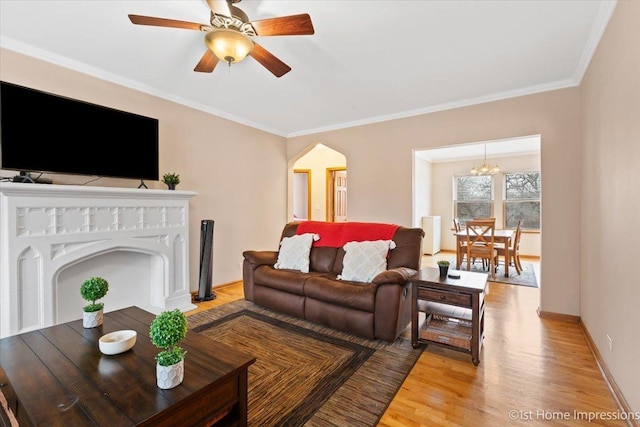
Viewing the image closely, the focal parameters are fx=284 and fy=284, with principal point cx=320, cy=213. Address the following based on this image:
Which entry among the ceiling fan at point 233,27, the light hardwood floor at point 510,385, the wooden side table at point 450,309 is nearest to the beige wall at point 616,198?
the light hardwood floor at point 510,385

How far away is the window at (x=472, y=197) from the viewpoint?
294 inches

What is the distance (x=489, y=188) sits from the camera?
24.4 ft

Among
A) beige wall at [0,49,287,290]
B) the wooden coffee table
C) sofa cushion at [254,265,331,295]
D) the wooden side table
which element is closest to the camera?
the wooden coffee table

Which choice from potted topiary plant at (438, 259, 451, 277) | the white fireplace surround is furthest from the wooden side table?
the white fireplace surround

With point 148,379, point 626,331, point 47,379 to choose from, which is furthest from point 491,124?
point 47,379

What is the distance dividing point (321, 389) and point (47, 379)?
4.77 ft

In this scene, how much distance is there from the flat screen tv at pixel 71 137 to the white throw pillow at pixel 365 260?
93.4 inches

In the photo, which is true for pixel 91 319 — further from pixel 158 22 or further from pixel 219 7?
pixel 219 7

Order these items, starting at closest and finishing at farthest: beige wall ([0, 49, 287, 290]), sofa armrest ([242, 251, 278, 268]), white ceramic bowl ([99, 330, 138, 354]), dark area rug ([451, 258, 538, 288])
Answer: white ceramic bowl ([99, 330, 138, 354]) < beige wall ([0, 49, 287, 290]) < sofa armrest ([242, 251, 278, 268]) < dark area rug ([451, 258, 538, 288])

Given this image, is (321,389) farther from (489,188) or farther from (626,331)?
(489,188)

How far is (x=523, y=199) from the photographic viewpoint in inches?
276

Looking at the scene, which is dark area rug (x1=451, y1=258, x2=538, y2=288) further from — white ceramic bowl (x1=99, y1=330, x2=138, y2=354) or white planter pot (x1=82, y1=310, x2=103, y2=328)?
white planter pot (x1=82, y1=310, x2=103, y2=328)

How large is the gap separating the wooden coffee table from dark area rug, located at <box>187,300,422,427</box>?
1.62 feet

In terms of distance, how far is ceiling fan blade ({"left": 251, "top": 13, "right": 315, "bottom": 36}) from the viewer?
1726mm
